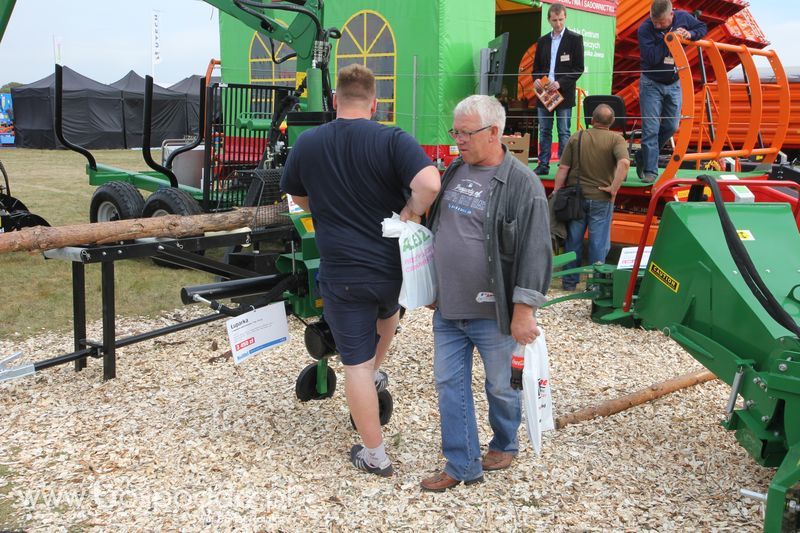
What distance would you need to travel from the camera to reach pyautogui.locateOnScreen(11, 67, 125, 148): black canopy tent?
83.9ft

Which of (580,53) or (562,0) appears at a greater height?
(562,0)

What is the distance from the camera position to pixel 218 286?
3.96 metres

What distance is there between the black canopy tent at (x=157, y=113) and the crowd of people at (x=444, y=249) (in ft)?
81.3

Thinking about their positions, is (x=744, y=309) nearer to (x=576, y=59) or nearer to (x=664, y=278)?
(x=664, y=278)

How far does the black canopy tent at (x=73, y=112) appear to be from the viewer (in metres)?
25.6

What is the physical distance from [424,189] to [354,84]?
1.73ft

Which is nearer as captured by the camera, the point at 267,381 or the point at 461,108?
the point at 461,108

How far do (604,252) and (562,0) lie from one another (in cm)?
482

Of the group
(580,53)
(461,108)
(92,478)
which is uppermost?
(580,53)

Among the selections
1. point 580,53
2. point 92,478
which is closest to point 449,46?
point 580,53

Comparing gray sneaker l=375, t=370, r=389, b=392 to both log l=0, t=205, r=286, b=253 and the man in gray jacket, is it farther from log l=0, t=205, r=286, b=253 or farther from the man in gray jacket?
log l=0, t=205, r=286, b=253

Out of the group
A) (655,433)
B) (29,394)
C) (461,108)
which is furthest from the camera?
(29,394)

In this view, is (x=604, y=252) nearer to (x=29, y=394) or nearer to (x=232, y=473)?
(x=232, y=473)

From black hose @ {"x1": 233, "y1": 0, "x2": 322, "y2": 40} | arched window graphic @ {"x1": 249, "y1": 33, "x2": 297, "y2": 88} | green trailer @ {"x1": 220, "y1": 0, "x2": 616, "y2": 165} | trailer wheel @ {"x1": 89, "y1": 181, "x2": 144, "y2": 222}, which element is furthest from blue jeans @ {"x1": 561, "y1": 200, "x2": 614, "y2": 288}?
arched window graphic @ {"x1": 249, "y1": 33, "x2": 297, "y2": 88}
